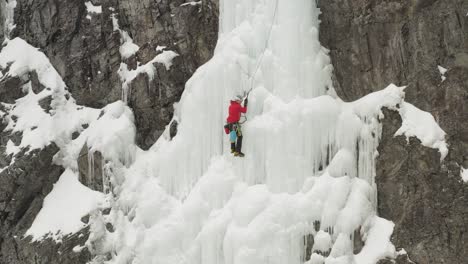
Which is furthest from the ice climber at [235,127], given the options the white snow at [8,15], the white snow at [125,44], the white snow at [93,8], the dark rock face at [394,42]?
the white snow at [8,15]

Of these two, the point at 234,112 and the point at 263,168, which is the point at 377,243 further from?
the point at 234,112

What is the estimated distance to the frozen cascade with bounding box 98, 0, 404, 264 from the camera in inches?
376

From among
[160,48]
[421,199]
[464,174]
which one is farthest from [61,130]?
[464,174]

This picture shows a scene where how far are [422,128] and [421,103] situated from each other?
0.47 m

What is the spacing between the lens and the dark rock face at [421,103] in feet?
29.1

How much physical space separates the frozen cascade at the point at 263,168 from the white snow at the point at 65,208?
684 mm

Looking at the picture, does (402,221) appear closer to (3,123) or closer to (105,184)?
(105,184)

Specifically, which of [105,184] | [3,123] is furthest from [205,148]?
[3,123]

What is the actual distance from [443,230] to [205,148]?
479cm

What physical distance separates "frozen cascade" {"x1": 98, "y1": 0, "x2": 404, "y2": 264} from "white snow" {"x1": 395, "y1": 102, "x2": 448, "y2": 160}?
27 cm

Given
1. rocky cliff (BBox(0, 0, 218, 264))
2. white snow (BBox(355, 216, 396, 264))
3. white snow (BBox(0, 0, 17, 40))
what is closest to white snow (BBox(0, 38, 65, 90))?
rocky cliff (BBox(0, 0, 218, 264))

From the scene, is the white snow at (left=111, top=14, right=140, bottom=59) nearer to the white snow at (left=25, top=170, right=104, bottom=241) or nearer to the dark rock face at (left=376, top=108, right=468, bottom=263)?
the white snow at (left=25, top=170, right=104, bottom=241)

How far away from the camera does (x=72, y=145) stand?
42.3 feet

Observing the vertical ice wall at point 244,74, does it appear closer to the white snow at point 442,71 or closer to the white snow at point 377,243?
the white snow at point 442,71
